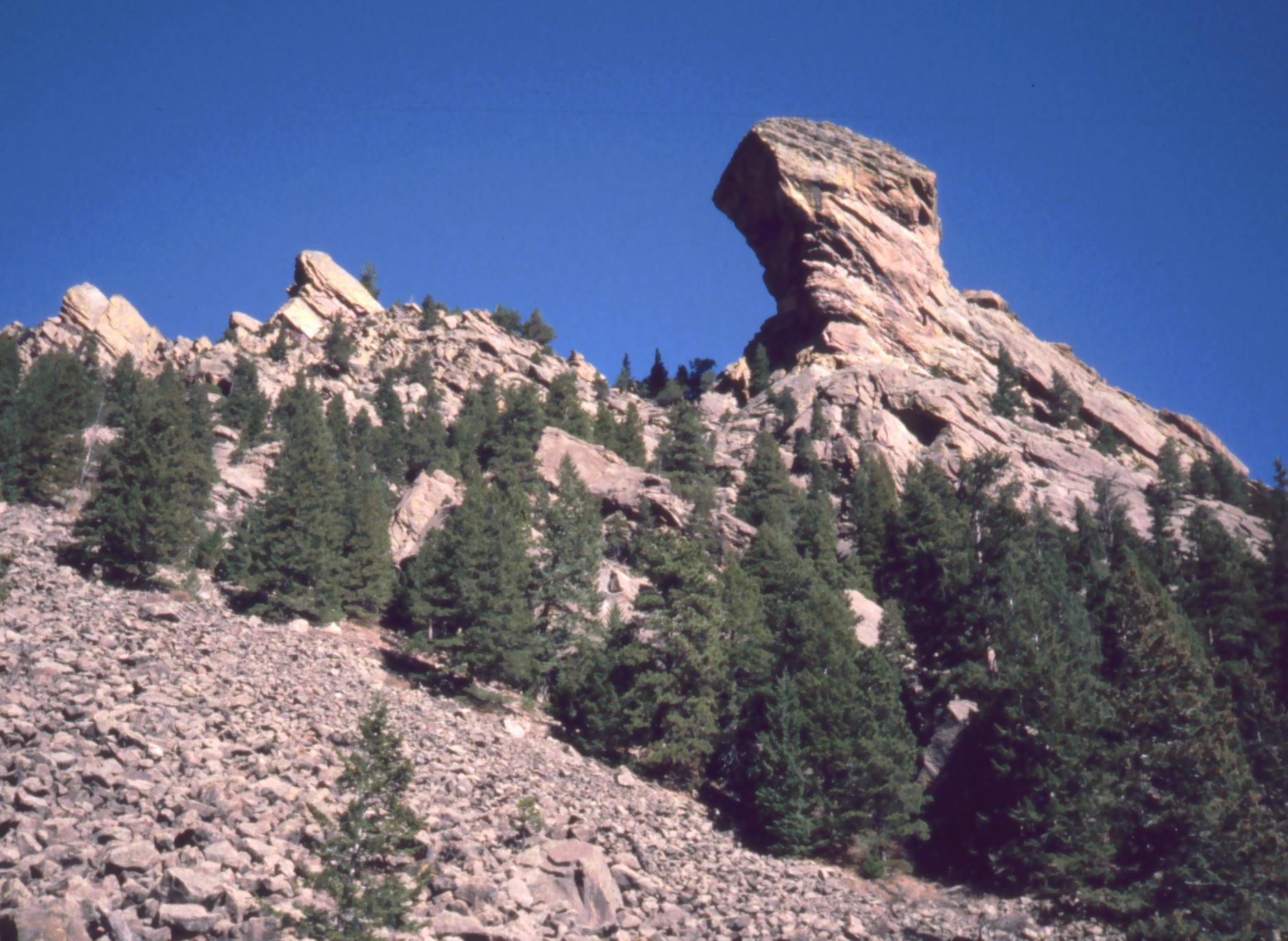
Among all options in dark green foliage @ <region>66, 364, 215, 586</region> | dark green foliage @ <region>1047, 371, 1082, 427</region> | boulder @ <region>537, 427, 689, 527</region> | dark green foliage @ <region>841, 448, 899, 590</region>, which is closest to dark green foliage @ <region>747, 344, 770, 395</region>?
dark green foliage @ <region>841, 448, 899, 590</region>

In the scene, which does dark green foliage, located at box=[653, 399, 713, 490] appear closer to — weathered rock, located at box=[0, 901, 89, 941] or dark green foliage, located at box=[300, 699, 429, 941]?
dark green foliage, located at box=[300, 699, 429, 941]

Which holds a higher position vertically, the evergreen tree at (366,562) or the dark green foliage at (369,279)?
the dark green foliage at (369,279)

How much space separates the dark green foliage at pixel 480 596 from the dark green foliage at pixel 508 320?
2589 inches

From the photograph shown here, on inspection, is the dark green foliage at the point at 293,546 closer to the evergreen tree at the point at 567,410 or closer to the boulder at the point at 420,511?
the boulder at the point at 420,511

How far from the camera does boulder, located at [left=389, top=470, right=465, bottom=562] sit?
4872cm

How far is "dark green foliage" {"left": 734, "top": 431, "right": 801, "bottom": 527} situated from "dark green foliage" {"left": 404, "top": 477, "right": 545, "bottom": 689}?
22.6m

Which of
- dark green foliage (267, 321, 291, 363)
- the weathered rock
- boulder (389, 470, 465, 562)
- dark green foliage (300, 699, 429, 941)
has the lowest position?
the weathered rock

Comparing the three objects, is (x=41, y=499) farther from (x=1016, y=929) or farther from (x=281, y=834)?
(x=1016, y=929)

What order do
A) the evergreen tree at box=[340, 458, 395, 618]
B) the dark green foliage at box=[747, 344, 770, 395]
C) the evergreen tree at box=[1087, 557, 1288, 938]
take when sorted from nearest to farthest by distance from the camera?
the evergreen tree at box=[1087, 557, 1288, 938], the evergreen tree at box=[340, 458, 395, 618], the dark green foliage at box=[747, 344, 770, 395]

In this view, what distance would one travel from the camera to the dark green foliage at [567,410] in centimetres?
7175

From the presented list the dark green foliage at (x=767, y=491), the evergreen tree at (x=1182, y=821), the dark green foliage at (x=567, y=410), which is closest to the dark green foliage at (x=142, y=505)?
the dark green foliage at (x=567, y=410)

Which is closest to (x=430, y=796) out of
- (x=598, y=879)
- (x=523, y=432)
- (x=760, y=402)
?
(x=598, y=879)

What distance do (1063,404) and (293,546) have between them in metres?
88.7

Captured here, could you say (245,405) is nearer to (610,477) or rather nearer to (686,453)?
(610,477)
